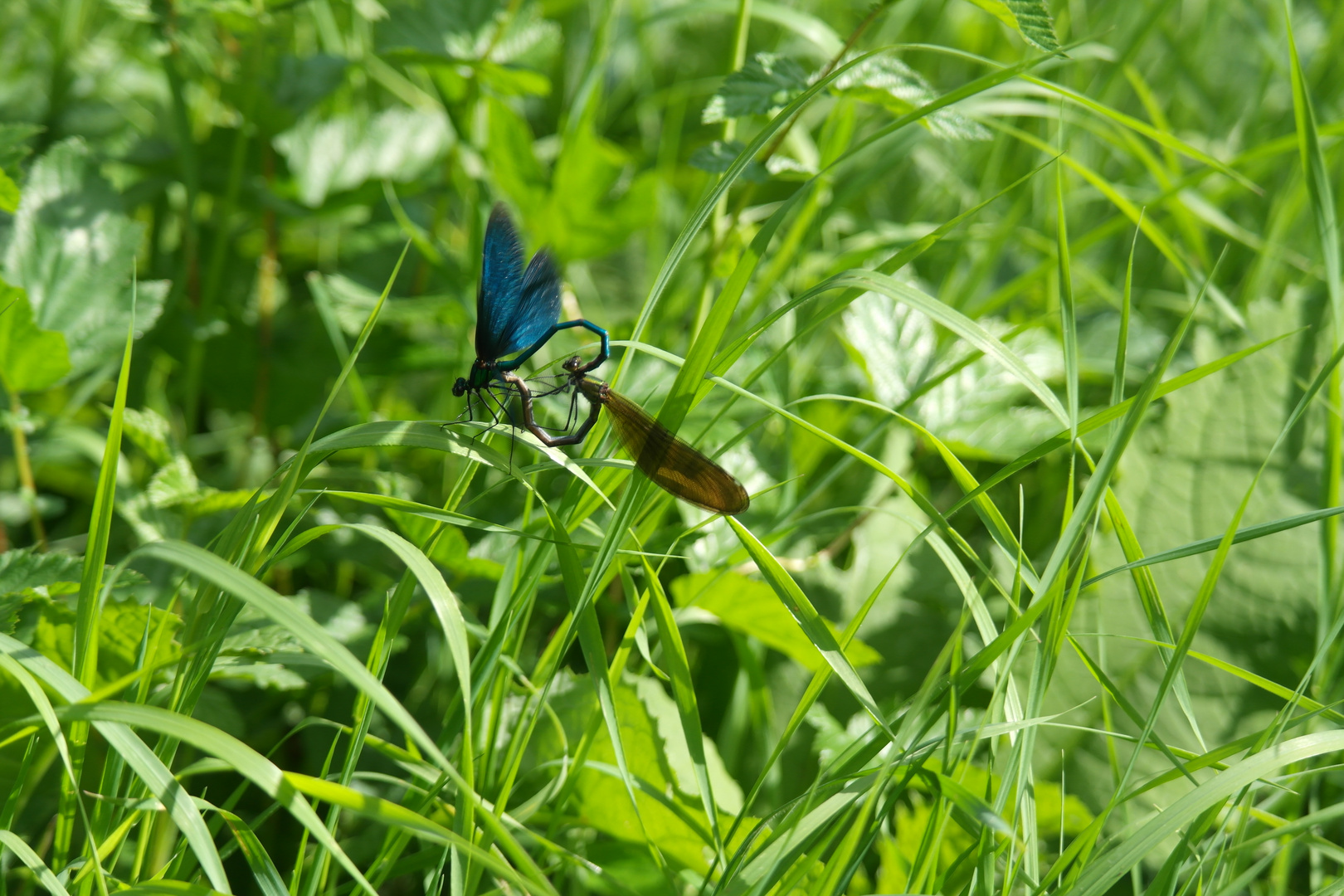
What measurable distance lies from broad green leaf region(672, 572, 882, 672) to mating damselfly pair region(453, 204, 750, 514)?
32cm

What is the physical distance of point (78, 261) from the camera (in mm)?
2164

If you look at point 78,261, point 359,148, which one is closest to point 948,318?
point 78,261

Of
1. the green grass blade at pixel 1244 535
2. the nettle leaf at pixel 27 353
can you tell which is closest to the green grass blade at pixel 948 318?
the green grass blade at pixel 1244 535

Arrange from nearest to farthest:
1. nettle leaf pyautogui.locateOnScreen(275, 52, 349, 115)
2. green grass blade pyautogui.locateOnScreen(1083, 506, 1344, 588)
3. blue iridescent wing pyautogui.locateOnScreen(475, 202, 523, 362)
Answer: green grass blade pyautogui.locateOnScreen(1083, 506, 1344, 588) < blue iridescent wing pyautogui.locateOnScreen(475, 202, 523, 362) < nettle leaf pyautogui.locateOnScreen(275, 52, 349, 115)

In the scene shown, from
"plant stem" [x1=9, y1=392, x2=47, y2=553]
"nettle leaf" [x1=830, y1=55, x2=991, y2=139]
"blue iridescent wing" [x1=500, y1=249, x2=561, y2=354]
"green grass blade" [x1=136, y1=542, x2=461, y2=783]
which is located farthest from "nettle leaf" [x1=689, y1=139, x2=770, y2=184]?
"plant stem" [x1=9, y1=392, x2=47, y2=553]

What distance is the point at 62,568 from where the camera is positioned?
5.28ft

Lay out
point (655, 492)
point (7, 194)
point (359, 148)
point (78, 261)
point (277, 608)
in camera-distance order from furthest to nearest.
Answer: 1. point (359, 148)
2. point (78, 261)
3. point (7, 194)
4. point (655, 492)
5. point (277, 608)

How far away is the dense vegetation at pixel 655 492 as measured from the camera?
1.34m

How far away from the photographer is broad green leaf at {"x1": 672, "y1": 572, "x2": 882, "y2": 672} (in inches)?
73.9

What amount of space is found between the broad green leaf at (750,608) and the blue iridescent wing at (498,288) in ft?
2.04

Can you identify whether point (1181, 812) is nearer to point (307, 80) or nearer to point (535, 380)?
point (535, 380)

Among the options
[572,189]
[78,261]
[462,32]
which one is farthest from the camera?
[572,189]

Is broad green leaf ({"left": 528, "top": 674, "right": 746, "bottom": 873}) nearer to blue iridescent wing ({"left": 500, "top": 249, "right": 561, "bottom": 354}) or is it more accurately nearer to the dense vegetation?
the dense vegetation

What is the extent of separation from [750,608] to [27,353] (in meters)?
1.63
